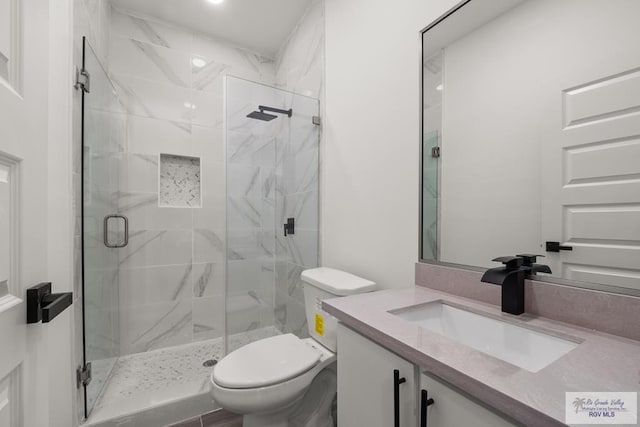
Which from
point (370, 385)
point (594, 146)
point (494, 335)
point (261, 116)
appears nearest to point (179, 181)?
point (261, 116)

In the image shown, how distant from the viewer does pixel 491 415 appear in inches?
19.9

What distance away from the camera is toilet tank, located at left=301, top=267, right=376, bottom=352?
1349 mm

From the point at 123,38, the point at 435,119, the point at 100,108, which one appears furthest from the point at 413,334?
the point at 123,38

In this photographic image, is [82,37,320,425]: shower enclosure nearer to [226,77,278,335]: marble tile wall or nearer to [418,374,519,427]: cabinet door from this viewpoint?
[226,77,278,335]: marble tile wall

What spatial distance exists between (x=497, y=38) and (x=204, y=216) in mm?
2292

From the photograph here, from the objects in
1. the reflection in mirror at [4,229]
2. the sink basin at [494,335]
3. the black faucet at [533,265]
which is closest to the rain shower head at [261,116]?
the reflection in mirror at [4,229]

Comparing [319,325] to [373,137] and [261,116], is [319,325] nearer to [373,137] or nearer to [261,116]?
[373,137]

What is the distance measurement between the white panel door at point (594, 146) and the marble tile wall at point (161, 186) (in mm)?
1689

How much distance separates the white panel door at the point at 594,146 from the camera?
72 cm

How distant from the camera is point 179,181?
7.97 ft

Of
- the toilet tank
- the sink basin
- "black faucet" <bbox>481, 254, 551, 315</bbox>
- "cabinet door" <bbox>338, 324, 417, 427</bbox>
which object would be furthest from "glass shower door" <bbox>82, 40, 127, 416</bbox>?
"black faucet" <bbox>481, 254, 551, 315</bbox>

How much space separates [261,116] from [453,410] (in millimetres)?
1843

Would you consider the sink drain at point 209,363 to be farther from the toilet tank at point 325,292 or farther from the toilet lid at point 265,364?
the toilet tank at point 325,292

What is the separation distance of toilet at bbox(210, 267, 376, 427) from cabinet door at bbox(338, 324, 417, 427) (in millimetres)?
346
